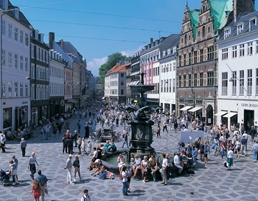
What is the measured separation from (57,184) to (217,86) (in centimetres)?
3290

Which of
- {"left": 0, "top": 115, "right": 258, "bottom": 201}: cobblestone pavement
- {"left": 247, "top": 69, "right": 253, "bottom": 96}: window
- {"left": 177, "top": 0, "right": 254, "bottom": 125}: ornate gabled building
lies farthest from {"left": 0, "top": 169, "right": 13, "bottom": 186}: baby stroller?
{"left": 177, "top": 0, "right": 254, "bottom": 125}: ornate gabled building

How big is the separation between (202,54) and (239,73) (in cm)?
1096

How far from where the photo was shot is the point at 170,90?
207 ft

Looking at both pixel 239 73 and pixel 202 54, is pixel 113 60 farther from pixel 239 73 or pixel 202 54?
pixel 239 73

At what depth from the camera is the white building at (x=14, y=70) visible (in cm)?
3409

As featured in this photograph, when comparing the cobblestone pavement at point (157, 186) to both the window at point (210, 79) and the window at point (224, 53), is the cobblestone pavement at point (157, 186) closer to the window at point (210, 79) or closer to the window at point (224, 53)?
the window at point (224, 53)

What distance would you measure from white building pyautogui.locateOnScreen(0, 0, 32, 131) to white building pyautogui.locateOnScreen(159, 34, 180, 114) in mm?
28702

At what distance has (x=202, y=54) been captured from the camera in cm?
4884

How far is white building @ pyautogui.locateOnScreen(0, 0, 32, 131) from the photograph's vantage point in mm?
34094

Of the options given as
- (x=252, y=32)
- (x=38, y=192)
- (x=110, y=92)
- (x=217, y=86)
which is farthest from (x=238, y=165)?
(x=110, y=92)

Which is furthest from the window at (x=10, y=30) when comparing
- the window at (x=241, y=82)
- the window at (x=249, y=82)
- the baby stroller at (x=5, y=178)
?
the window at (x=249, y=82)

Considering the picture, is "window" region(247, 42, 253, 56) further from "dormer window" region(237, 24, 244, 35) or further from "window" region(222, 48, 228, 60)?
"window" region(222, 48, 228, 60)

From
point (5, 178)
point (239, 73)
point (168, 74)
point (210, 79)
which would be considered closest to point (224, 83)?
point (210, 79)

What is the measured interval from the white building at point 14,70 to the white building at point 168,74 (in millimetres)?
28702
